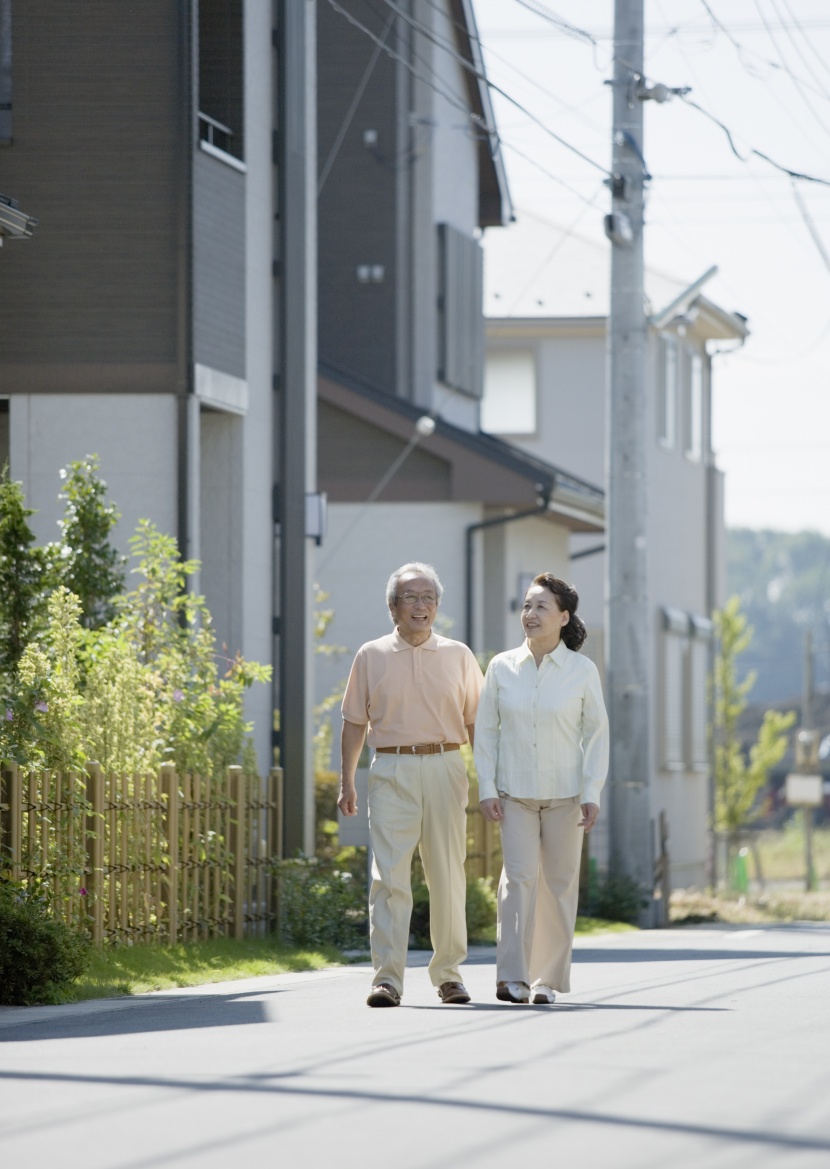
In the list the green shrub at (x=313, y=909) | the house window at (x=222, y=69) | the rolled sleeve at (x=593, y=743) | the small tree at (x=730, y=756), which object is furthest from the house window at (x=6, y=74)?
the small tree at (x=730, y=756)

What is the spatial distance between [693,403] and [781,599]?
120 meters

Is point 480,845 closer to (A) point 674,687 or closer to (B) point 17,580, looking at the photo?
(B) point 17,580

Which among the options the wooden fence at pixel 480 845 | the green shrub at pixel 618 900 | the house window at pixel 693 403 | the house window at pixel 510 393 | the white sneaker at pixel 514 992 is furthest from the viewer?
the house window at pixel 510 393

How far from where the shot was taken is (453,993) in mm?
10125

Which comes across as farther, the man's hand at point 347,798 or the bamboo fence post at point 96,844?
the bamboo fence post at point 96,844

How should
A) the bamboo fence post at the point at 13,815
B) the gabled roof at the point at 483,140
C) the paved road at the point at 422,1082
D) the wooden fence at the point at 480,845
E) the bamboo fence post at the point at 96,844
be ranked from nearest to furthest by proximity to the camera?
the paved road at the point at 422,1082, the bamboo fence post at the point at 13,815, the bamboo fence post at the point at 96,844, the wooden fence at the point at 480,845, the gabled roof at the point at 483,140

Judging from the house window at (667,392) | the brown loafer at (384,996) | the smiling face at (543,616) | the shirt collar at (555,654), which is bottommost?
the brown loafer at (384,996)

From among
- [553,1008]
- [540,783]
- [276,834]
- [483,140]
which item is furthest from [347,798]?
[483,140]

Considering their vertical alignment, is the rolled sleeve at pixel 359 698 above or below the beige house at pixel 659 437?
below

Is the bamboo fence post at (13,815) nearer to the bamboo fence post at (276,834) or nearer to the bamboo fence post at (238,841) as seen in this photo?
the bamboo fence post at (238,841)

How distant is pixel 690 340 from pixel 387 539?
30.4 ft

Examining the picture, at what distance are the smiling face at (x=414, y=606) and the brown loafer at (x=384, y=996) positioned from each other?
155 centimetres

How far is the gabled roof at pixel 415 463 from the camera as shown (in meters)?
25.1

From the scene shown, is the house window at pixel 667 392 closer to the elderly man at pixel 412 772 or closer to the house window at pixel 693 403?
the house window at pixel 693 403
